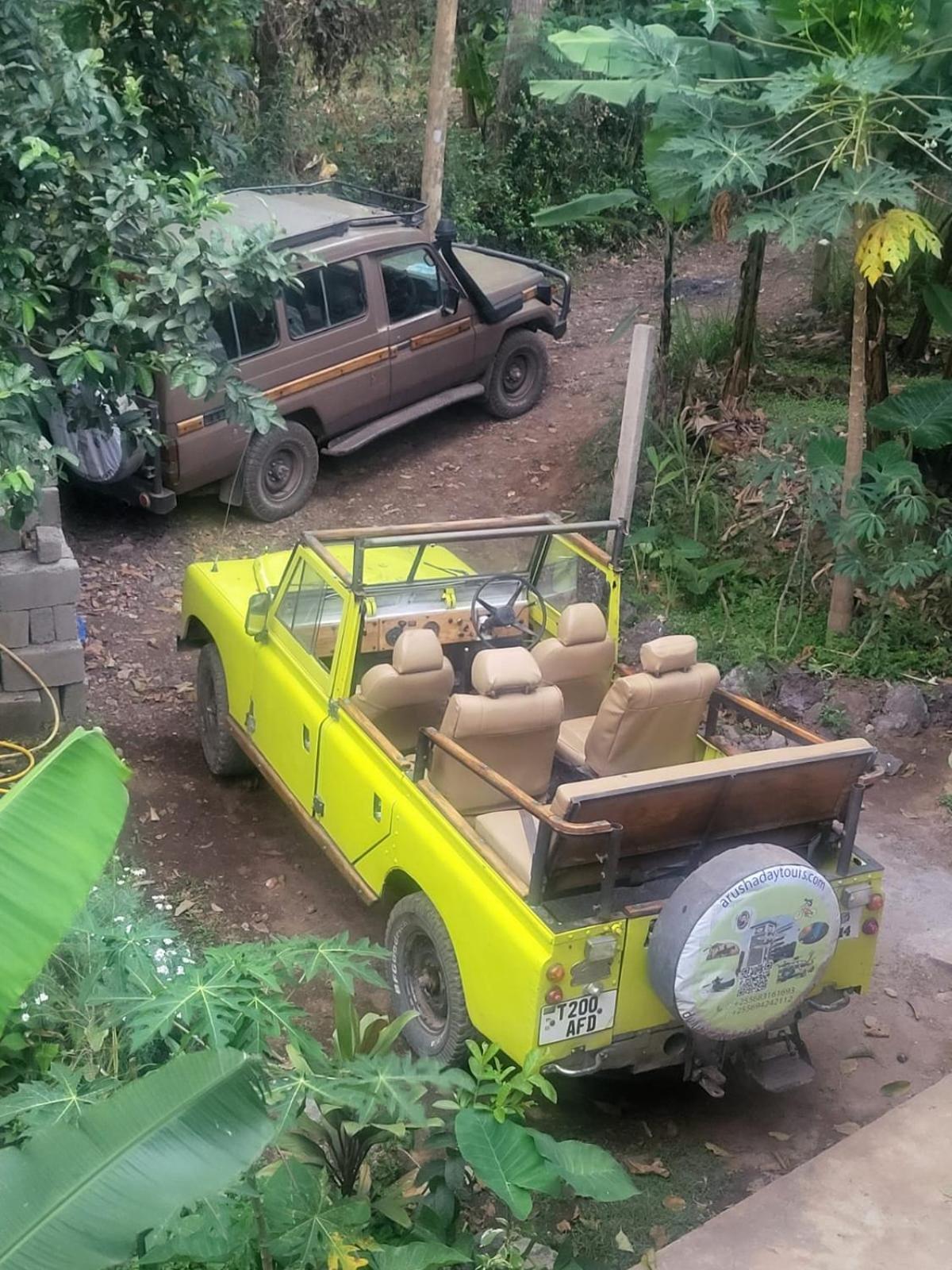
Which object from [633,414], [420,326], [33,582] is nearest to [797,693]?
[633,414]

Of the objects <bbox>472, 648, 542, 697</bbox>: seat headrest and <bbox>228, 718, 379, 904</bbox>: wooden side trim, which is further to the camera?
<bbox>228, 718, 379, 904</bbox>: wooden side trim

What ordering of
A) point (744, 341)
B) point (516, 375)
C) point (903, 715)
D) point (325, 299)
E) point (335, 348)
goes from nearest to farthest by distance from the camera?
1. point (903, 715)
2. point (325, 299)
3. point (335, 348)
4. point (744, 341)
5. point (516, 375)

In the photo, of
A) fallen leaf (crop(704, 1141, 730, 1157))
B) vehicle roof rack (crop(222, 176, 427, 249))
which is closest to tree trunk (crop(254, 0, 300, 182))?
vehicle roof rack (crop(222, 176, 427, 249))

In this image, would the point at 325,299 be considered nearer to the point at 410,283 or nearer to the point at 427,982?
the point at 410,283

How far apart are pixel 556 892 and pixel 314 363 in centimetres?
636

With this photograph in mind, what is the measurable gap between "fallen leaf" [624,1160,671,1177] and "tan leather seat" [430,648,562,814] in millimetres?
1482

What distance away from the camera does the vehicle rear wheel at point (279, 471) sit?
33.1 ft

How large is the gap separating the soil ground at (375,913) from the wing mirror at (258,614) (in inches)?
44.8

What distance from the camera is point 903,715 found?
8.15 meters

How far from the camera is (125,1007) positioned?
407 centimetres

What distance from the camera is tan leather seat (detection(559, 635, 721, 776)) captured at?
5426 mm

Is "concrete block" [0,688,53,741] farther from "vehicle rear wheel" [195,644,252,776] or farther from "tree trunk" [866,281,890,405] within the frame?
"tree trunk" [866,281,890,405]

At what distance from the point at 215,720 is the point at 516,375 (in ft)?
19.6

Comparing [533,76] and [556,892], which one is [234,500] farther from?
[533,76]
